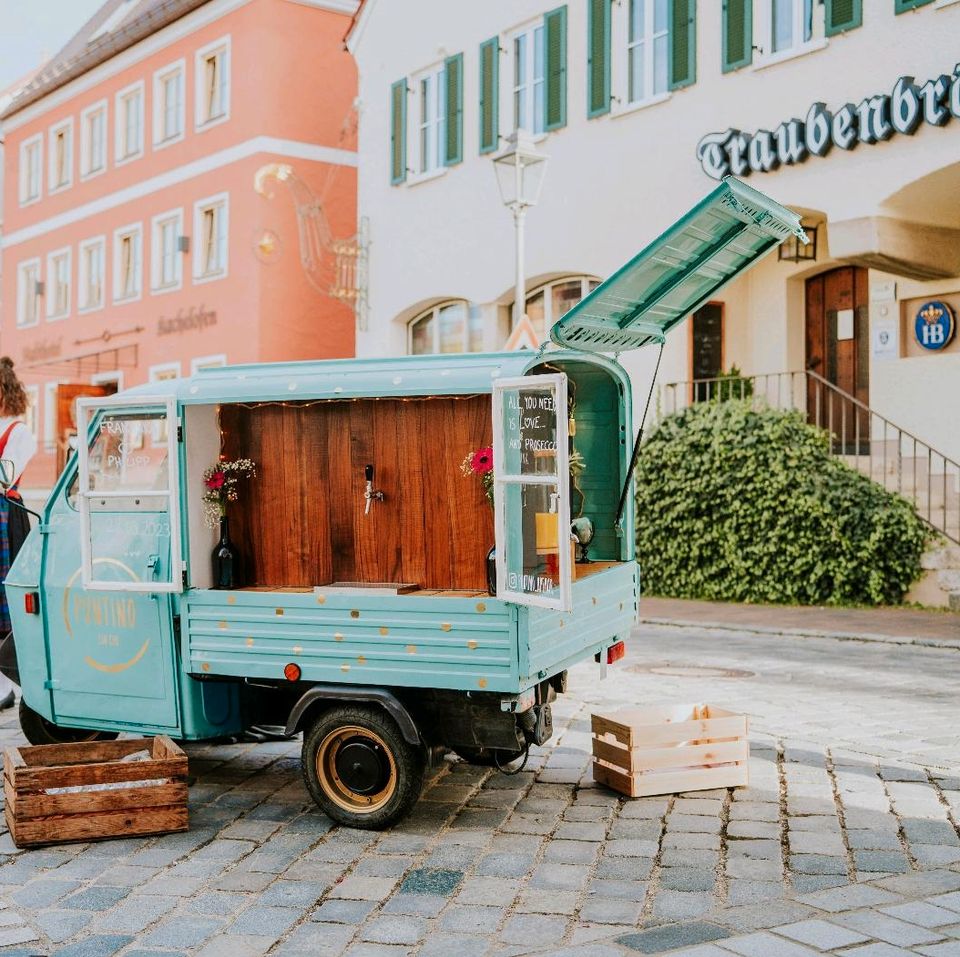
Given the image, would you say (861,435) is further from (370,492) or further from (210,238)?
(210,238)

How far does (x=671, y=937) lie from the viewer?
4.09 meters

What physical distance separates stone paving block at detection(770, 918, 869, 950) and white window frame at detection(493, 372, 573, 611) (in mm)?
1417

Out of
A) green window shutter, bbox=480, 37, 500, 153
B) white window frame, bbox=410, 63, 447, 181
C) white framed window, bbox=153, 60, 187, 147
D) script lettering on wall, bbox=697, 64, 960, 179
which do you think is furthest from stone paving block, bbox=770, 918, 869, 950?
white framed window, bbox=153, 60, 187, 147

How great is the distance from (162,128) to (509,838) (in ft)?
80.8

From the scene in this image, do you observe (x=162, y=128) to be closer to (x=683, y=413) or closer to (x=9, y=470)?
(x=683, y=413)

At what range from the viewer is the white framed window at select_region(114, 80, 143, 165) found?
28109 millimetres

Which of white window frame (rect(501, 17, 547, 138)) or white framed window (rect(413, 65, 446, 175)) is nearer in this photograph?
white window frame (rect(501, 17, 547, 138))

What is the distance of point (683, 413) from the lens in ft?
51.7

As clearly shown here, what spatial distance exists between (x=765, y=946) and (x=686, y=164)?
13738mm

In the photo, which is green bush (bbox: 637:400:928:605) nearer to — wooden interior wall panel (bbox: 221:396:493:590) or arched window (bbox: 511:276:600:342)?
arched window (bbox: 511:276:600:342)

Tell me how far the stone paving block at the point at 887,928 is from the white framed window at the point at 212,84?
23261 millimetres

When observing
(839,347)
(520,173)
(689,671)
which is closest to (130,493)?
(689,671)

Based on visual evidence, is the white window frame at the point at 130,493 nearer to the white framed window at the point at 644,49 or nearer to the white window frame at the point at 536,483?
the white window frame at the point at 536,483

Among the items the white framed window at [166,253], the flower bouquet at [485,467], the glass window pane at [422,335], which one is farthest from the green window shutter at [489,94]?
the flower bouquet at [485,467]
